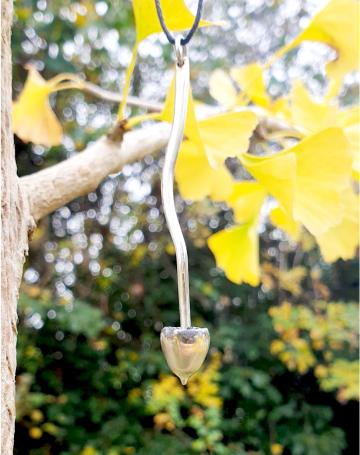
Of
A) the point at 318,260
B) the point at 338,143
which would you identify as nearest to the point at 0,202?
the point at 338,143

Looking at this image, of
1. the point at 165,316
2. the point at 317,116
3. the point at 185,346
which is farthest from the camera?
the point at 165,316

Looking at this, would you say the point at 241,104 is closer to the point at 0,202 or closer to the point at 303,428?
the point at 0,202

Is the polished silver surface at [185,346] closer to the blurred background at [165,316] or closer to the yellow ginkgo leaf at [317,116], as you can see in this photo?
the yellow ginkgo leaf at [317,116]

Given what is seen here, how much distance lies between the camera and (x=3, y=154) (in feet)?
0.57

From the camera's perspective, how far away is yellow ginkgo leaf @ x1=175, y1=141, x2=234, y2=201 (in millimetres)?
289

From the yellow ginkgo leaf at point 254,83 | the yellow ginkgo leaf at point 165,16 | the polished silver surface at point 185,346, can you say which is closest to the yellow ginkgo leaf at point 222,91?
the yellow ginkgo leaf at point 254,83

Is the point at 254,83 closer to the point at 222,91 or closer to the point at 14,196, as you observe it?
the point at 222,91

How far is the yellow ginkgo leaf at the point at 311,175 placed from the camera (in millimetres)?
241

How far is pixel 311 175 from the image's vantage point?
0.83ft

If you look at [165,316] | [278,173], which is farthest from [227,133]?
Result: [165,316]

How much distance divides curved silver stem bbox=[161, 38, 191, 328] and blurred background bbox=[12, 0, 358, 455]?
1221mm

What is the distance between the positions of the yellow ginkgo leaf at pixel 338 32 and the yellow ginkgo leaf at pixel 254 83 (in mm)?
33

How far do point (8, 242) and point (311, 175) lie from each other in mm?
133

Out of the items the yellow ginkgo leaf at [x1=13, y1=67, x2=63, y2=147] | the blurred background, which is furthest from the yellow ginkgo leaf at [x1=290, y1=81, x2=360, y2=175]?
the blurred background
